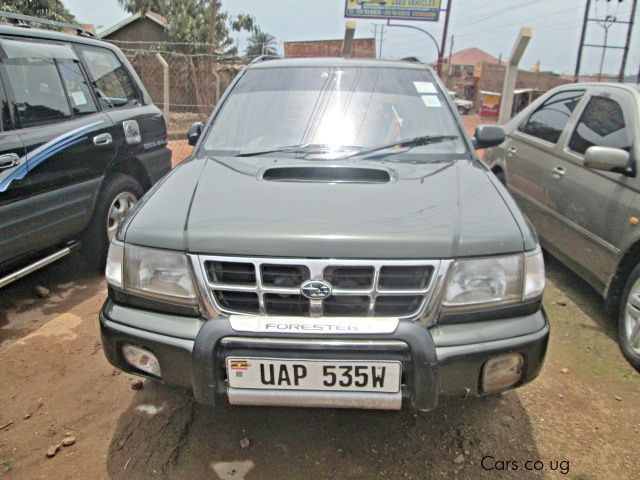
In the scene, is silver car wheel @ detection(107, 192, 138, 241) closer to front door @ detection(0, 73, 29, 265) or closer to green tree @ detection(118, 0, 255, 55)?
front door @ detection(0, 73, 29, 265)

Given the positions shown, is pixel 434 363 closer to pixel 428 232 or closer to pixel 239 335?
pixel 428 232

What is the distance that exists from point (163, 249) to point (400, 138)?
1500mm

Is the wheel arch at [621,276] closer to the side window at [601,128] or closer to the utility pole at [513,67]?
the side window at [601,128]

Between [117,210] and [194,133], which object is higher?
[194,133]

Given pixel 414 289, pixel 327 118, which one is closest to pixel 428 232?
pixel 414 289

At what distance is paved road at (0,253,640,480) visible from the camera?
2.18 meters

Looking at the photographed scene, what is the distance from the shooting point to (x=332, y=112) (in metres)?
2.96

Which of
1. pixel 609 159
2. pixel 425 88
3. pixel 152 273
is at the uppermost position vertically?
pixel 425 88

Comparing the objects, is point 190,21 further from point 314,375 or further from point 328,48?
point 314,375

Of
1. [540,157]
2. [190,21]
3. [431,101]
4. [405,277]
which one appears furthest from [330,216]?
[190,21]

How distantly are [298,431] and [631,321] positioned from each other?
6.88 feet

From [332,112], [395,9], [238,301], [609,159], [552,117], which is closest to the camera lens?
[238,301]

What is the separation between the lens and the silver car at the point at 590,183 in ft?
10.4

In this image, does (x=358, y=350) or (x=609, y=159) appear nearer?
(x=358, y=350)
